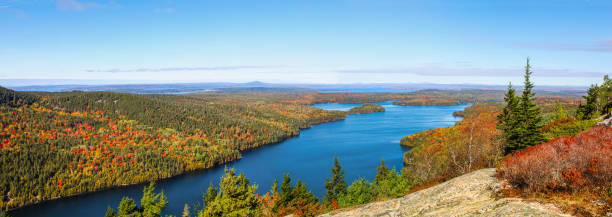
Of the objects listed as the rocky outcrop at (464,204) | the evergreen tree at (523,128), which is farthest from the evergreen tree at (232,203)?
the evergreen tree at (523,128)

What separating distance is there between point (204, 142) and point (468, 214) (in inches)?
6460

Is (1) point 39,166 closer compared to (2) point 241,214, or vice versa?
(2) point 241,214

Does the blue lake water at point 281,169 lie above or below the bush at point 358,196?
below

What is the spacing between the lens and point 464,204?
15031 millimetres

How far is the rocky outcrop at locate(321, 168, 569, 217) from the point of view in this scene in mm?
11820

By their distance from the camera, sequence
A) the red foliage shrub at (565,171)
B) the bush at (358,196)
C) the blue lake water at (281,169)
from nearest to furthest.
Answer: the red foliage shrub at (565,171) < the bush at (358,196) < the blue lake water at (281,169)

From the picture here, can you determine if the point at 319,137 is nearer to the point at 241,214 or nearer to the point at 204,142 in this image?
the point at 204,142

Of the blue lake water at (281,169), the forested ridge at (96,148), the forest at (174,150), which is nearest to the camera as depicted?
the forest at (174,150)

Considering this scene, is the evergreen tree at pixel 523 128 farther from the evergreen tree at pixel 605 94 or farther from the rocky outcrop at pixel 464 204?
the evergreen tree at pixel 605 94

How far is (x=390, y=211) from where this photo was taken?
17.9 meters

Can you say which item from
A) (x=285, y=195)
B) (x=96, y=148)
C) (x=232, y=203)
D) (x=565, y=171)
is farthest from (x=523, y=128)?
(x=96, y=148)

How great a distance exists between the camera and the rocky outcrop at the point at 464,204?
1182 centimetres

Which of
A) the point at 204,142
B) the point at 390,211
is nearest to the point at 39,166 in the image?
the point at 204,142

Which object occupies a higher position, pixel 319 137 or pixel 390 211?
pixel 390 211
